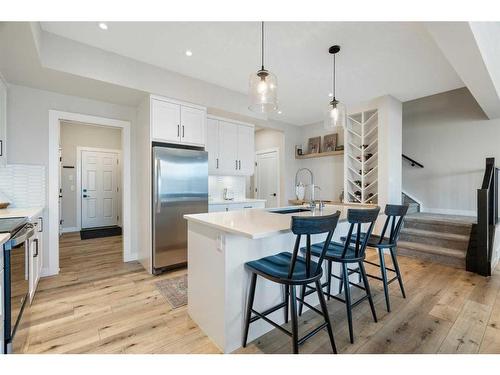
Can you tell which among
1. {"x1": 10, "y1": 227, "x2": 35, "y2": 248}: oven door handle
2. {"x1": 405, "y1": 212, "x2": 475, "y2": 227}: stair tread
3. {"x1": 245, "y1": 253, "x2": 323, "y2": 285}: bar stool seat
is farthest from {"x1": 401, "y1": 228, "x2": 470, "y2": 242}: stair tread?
{"x1": 10, "y1": 227, "x2": 35, "y2": 248}: oven door handle

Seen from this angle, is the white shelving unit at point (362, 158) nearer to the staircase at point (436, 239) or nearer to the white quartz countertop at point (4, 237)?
the staircase at point (436, 239)

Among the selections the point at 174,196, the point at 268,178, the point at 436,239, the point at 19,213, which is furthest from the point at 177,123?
the point at 436,239

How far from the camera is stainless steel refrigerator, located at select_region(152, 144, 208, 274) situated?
3111 mm

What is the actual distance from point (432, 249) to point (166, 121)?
440 cm

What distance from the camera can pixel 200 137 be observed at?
3.60 meters

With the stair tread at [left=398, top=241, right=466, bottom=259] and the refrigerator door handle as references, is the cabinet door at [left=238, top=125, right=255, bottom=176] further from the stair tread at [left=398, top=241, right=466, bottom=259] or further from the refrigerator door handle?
the stair tread at [left=398, top=241, right=466, bottom=259]

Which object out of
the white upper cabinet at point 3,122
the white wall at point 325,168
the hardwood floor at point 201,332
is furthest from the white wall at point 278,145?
the white upper cabinet at point 3,122

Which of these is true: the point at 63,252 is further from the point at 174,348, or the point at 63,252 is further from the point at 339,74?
the point at 339,74

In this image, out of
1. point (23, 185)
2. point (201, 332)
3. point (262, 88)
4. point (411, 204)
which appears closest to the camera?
point (201, 332)

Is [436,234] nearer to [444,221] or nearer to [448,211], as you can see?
[444,221]

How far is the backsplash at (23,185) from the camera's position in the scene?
111 inches

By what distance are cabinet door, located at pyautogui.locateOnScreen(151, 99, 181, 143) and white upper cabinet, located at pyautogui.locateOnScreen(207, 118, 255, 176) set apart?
2.61 ft

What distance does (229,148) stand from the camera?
14.3 feet
